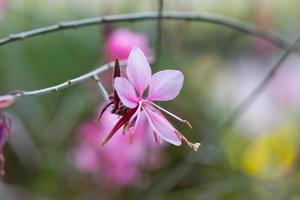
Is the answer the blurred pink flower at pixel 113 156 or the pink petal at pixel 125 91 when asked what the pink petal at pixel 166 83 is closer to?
the pink petal at pixel 125 91

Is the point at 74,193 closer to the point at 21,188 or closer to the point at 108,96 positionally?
the point at 21,188

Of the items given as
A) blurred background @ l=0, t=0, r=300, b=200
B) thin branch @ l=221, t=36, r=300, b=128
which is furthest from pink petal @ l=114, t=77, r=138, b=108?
blurred background @ l=0, t=0, r=300, b=200

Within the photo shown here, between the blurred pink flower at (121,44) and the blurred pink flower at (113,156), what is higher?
the blurred pink flower at (121,44)

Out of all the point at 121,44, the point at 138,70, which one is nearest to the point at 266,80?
the point at 121,44

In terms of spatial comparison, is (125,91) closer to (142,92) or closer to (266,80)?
(142,92)

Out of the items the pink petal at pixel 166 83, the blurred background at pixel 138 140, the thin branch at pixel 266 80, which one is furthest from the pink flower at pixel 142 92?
the blurred background at pixel 138 140

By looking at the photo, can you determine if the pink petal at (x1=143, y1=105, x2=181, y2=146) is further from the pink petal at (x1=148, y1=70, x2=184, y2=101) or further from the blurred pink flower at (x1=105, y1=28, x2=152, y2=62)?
the blurred pink flower at (x1=105, y1=28, x2=152, y2=62)

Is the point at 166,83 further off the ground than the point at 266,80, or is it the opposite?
the point at 266,80
